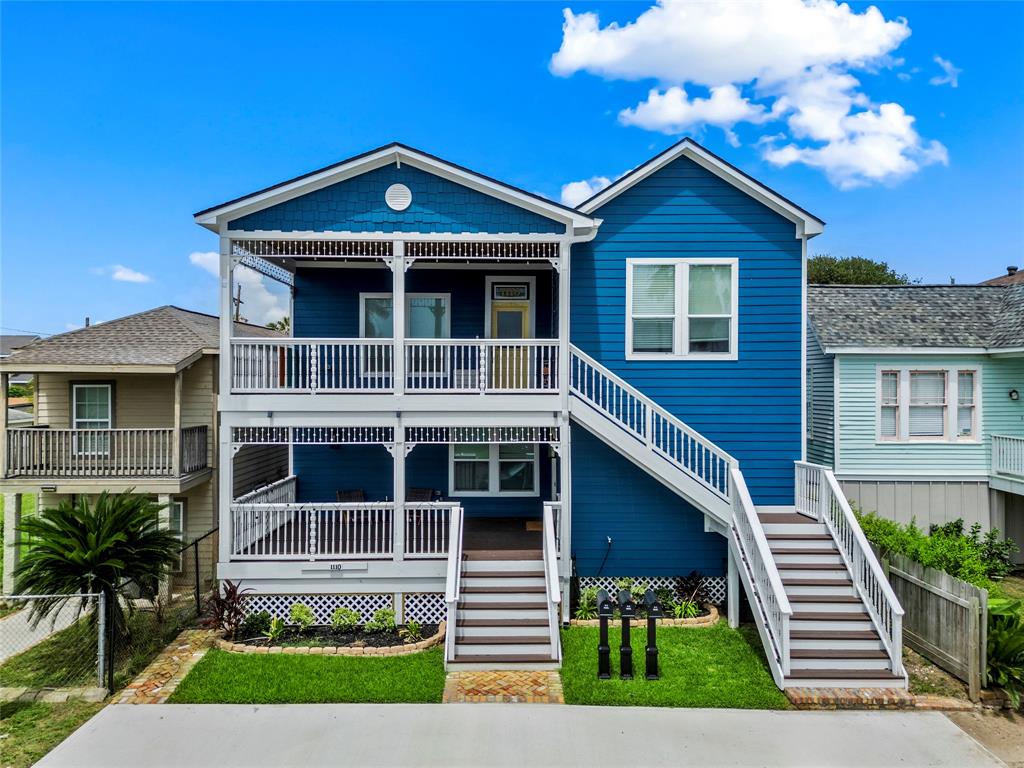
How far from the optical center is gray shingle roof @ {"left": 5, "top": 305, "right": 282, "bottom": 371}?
40.3 ft

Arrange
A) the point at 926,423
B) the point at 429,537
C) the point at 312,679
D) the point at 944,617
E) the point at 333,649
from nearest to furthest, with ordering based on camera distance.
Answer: the point at 312,679
the point at 944,617
the point at 333,649
the point at 429,537
the point at 926,423

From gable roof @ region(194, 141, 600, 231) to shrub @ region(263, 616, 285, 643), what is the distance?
20.5 feet

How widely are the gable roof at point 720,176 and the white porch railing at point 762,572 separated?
4.66 m

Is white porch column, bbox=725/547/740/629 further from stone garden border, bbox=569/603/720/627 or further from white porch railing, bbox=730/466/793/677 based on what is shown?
white porch railing, bbox=730/466/793/677

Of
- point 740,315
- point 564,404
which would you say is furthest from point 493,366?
point 740,315

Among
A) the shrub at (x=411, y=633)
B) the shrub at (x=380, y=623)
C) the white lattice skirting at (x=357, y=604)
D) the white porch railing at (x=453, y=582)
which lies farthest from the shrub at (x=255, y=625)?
the white porch railing at (x=453, y=582)

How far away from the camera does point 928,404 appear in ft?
48.2

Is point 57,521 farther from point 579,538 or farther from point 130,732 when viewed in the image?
point 579,538

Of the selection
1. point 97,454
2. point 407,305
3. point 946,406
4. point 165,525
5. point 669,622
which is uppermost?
point 407,305

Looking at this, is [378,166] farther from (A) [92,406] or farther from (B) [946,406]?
(B) [946,406]

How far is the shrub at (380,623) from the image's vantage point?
976 cm

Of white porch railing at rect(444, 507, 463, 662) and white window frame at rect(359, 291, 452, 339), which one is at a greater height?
white window frame at rect(359, 291, 452, 339)

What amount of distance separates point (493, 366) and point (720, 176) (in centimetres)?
538

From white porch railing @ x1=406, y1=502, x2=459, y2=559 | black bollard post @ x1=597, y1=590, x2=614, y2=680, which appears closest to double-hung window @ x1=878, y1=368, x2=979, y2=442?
black bollard post @ x1=597, y1=590, x2=614, y2=680
